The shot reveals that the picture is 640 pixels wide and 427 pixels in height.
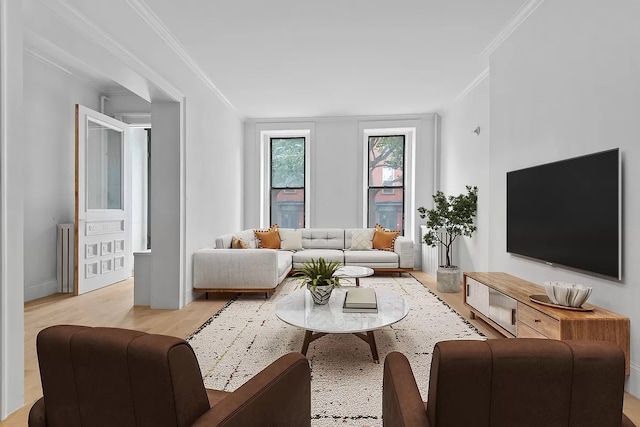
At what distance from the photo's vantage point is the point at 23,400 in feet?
6.40

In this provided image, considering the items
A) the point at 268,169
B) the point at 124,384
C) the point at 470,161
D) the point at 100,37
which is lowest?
the point at 124,384

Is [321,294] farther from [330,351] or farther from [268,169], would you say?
[268,169]

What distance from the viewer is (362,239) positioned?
20.1ft

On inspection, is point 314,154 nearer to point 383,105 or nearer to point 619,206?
point 383,105

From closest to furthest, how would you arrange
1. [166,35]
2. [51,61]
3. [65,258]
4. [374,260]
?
[166,35], [51,61], [65,258], [374,260]

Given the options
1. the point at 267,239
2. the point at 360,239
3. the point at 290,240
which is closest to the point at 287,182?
the point at 290,240

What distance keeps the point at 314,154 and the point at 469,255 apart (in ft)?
10.7

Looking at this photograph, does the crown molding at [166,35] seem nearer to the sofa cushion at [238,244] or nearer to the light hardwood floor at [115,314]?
the sofa cushion at [238,244]

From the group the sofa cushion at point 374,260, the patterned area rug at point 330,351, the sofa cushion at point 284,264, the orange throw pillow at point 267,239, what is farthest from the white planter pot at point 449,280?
the orange throw pillow at point 267,239

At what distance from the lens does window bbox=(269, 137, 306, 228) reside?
22.8 ft

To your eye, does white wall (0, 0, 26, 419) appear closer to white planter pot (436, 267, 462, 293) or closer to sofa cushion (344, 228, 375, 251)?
white planter pot (436, 267, 462, 293)

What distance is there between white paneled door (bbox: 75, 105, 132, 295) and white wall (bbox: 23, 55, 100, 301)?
0.32 meters

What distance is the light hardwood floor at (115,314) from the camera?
10.2ft

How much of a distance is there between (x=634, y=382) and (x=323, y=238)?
4.69 meters
